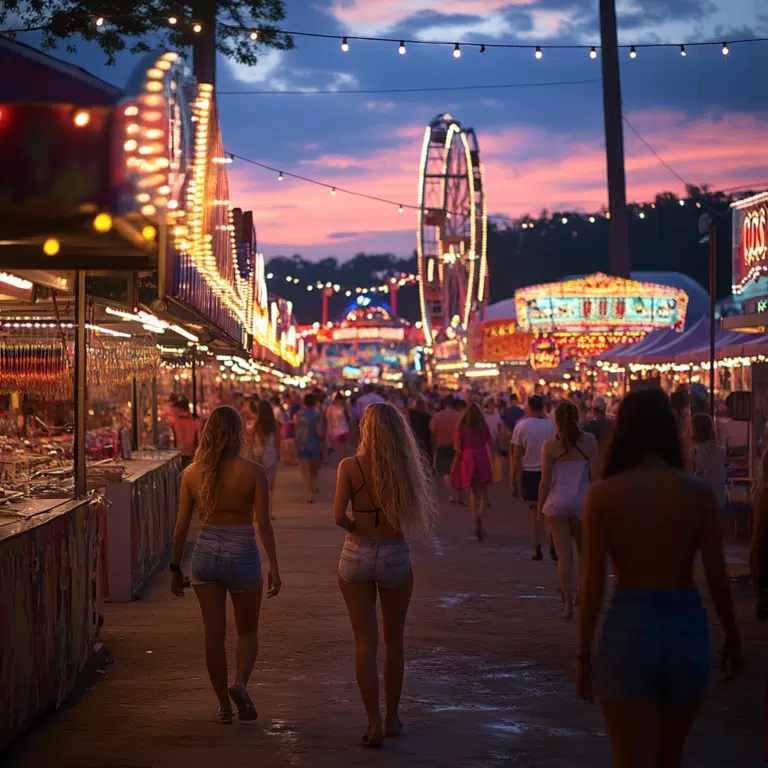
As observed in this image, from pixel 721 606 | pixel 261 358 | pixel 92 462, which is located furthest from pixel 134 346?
pixel 261 358

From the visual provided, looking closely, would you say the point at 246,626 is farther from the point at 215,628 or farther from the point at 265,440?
the point at 265,440

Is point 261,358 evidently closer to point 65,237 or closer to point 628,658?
point 65,237

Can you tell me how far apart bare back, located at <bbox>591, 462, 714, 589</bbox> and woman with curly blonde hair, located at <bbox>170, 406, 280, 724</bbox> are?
9.86 feet

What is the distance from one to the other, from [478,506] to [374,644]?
380 inches

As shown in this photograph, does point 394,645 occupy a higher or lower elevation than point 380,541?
lower

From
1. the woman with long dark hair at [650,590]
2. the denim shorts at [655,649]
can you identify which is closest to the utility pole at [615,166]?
the woman with long dark hair at [650,590]

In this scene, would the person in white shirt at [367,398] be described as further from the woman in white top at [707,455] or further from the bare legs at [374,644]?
the bare legs at [374,644]

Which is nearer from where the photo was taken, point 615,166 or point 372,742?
point 372,742

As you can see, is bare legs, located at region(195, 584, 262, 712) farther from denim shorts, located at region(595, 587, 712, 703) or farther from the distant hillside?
the distant hillside

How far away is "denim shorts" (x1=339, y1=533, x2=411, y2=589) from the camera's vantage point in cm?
659

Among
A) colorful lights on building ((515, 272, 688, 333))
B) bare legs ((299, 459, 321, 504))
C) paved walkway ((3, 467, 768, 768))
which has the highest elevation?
colorful lights on building ((515, 272, 688, 333))

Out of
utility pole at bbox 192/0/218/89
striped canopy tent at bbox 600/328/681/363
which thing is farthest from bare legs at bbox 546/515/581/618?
striped canopy tent at bbox 600/328/681/363

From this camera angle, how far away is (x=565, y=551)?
10.6 m

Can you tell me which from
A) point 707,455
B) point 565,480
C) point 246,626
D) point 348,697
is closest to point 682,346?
point 707,455
